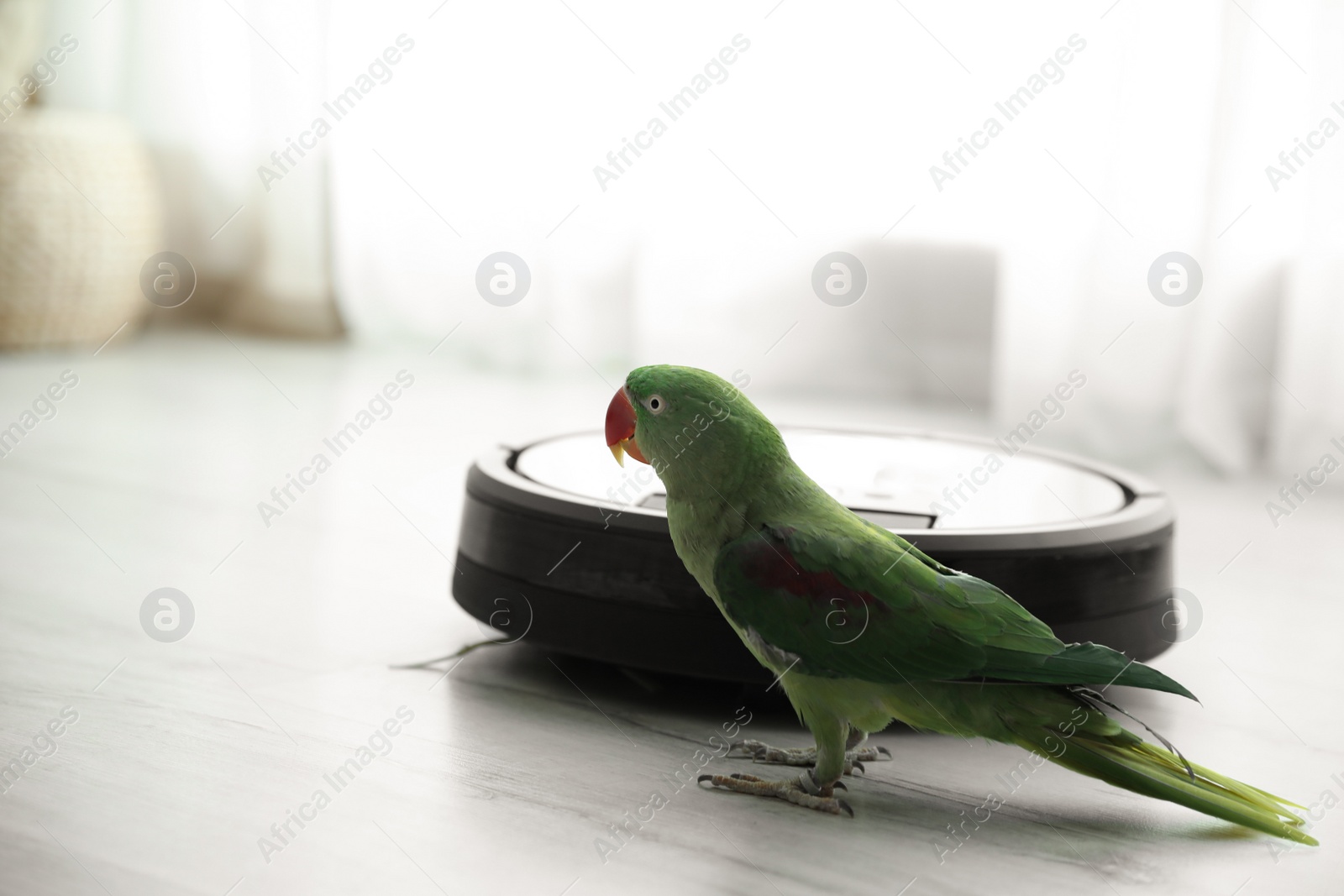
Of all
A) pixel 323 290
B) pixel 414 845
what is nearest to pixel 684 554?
pixel 414 845

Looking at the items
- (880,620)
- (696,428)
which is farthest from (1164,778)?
(696,428)

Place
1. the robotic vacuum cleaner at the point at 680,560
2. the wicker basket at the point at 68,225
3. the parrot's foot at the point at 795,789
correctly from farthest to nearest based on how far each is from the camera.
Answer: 1. the wicker basket at the point at 68,225
2. the robotic vacuum cleaner at the point at 680,560
3. the parrot's foot at the point at 795,789

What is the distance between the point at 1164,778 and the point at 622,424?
0.52 meters

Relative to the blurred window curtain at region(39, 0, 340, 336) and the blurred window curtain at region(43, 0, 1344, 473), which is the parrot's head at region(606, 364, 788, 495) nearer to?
the blurred window curtain at region(43, 0, 1344, 473)

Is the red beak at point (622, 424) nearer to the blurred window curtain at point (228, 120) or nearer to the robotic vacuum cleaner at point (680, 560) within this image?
the robotic vacuum cleaner at point (680, 560)

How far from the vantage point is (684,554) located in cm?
112

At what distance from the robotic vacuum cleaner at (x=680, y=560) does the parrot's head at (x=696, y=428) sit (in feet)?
0.59

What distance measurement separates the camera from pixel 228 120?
3.67 metres

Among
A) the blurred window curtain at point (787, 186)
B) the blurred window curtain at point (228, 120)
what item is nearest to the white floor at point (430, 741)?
the blurred window curtain at point (787, 186)

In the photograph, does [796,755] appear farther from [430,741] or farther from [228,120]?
[228,120]

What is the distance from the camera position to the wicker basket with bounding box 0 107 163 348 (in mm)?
3102

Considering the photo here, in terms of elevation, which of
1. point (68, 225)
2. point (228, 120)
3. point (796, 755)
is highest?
point (796, 755)

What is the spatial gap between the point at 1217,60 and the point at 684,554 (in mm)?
1870

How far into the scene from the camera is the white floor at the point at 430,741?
100 centimetres
